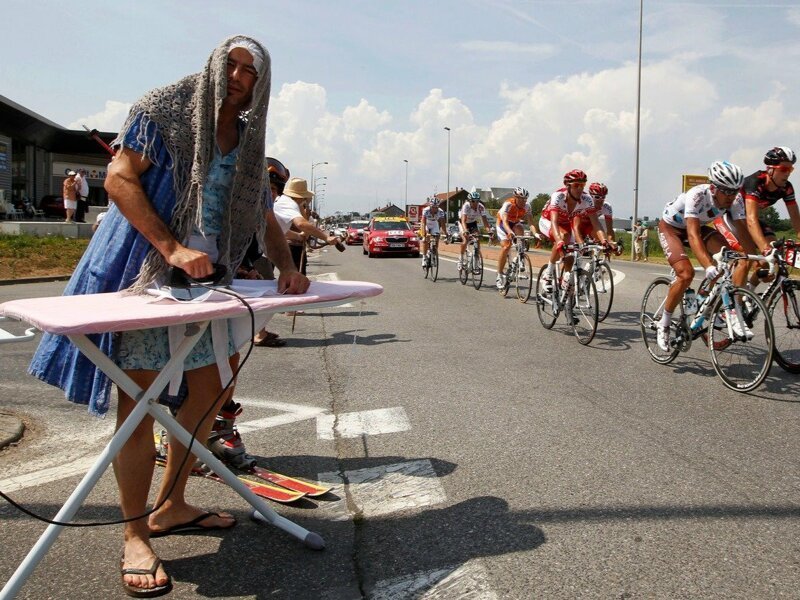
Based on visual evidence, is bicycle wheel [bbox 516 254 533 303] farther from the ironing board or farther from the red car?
the red car

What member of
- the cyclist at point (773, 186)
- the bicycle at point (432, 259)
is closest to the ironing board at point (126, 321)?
the cyclist at point (773, 186)

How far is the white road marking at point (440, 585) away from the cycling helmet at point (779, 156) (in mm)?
6304

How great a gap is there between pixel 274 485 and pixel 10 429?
79.0 inches

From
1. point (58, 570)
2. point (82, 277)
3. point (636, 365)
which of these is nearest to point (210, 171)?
point (82, 277)

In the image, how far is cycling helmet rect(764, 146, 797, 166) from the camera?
24.6ft

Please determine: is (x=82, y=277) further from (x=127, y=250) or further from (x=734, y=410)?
(x=734, y=410)

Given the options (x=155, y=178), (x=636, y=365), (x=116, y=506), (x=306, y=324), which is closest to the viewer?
(x=155, y=178)

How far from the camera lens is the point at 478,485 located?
149 inches

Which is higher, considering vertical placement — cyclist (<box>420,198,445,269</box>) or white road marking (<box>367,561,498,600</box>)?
cyclist (<box>420,198,445,269</box>)

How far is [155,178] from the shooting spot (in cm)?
277

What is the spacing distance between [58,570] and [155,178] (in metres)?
1.53

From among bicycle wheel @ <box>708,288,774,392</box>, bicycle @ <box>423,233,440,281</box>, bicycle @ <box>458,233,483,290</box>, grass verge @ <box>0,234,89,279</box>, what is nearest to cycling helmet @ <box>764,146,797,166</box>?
bicycle wheel @ <box>708,288,774,392</box>

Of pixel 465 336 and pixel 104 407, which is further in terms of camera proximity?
pixel 465 336

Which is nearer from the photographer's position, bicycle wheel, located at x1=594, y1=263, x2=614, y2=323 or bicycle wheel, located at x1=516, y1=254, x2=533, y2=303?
bicycle wheel, located at x1=594, y1=263, x2=614, y2=323
